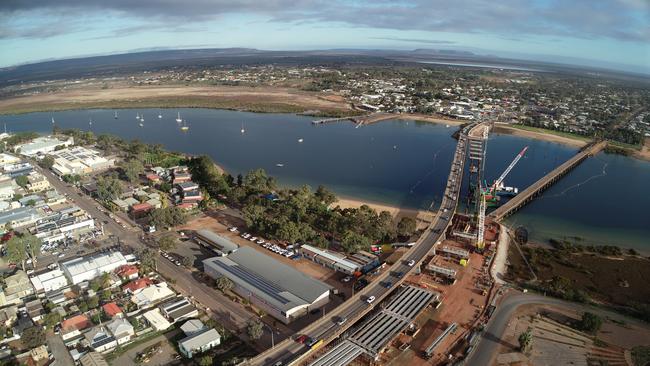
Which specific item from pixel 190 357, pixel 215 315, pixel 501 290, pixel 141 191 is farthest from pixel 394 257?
pixel 141 191

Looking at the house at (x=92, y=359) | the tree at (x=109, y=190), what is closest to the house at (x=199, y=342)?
the house at (x=92, y=359)

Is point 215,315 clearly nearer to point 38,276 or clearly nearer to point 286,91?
point 38,276

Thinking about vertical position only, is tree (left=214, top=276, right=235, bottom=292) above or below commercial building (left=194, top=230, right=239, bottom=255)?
below

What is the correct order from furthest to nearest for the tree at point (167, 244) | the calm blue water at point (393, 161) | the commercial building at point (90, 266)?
the calm blue water at point (393, 161), the tree at point (167, 244), the commercial building at point (90, 266)

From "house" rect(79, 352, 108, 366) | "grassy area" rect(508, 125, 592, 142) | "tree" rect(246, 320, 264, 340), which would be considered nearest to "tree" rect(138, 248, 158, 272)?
"house" rect(79, 352, 108, 366)

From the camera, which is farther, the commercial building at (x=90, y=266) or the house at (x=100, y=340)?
the commercial building at (x=90, y=266)

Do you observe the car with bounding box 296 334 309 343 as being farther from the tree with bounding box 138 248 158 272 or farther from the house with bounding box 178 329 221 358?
the tree with bounding box 138 248 158 272

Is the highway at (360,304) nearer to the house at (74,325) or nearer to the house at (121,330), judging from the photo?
the house at (121,330)
